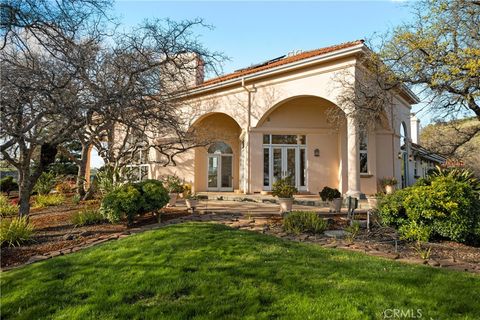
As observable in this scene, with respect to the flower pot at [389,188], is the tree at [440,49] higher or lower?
higher

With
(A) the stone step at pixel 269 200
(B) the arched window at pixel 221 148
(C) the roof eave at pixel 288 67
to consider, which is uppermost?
(C) the roof eave at pixel 288 67

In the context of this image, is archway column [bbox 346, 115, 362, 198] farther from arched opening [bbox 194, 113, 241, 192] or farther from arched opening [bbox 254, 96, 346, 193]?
arched opening [bbox 194, 113, 241, 192]

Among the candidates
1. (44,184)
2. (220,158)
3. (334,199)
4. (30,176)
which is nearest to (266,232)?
(334,199)

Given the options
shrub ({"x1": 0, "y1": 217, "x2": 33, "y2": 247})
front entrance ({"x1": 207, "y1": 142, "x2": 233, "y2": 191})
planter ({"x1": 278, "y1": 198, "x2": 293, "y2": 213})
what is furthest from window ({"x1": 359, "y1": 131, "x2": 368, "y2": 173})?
shrub ({"x1": 0, "y1": 217, "x2": 33, "y2": 247})

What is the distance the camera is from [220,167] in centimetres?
1919

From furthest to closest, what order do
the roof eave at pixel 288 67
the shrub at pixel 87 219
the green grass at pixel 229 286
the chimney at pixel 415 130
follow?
the chimney at pixel 415 130
the roof eave at pixel 288 67
the shrub at pixel 87 219
the green grass at pixel 229 286

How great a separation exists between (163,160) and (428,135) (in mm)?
15240

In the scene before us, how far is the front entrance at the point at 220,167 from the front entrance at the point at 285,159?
3.35 metres

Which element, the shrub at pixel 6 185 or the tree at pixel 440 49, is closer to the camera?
the tree at pixel 440 49

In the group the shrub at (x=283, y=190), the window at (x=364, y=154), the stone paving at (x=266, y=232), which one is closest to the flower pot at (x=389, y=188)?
the window at (x=364, y=154)

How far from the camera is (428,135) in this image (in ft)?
57.5

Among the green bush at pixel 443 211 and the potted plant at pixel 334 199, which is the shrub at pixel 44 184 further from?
the green bush at pixel 443 211

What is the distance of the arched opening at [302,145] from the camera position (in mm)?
16328

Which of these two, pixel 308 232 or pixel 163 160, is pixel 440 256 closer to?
pixel 308 232
